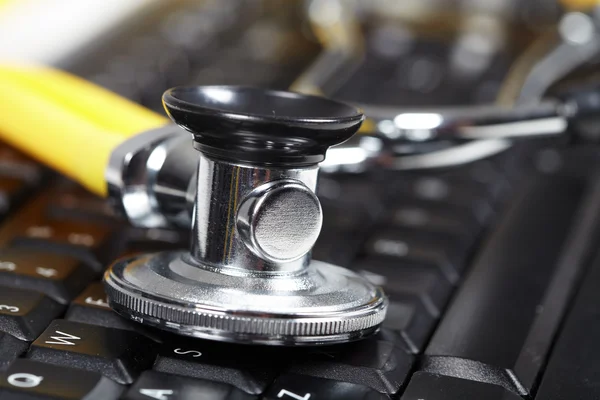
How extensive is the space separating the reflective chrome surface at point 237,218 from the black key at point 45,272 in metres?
0.12

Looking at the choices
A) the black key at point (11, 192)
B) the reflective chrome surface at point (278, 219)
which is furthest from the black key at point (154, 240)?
the reflective chrome surface at point (278, 219)

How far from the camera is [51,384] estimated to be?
42cm

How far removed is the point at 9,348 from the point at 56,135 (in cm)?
24

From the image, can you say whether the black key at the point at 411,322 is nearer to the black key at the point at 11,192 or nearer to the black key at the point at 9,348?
the black key at the point at 9,348

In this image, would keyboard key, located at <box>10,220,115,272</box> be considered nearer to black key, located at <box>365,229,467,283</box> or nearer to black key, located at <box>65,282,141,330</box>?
black key, located at <box>65,282,141,330</box>

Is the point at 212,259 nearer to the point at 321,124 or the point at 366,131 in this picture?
the point at 321,124

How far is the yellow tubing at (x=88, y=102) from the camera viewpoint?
68cm

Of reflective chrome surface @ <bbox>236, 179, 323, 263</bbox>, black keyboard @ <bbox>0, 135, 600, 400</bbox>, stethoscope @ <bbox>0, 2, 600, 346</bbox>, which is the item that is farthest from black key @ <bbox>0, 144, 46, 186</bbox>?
reflective chrome surface @ <bbox>236, 179, 323, 263</bbox>

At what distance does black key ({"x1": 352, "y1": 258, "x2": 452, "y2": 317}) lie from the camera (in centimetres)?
62

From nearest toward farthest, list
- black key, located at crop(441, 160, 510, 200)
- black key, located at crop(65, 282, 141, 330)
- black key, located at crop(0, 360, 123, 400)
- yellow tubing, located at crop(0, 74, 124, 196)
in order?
1. black key, located at crop(0, 360, 123, 400)
2. black key, located at crop(65, 282, 141, 330)
3. yellow tubing, located at crop(0, 74, 124, 196)
4. black key, located at crop(441, 160, 510, 200)

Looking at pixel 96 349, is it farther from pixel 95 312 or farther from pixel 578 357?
pixel 578 357

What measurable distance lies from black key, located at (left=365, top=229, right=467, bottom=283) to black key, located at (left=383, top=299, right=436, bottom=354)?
Answer: 0.08m

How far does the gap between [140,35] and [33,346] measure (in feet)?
2.56

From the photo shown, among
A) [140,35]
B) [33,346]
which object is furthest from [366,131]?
[140,35]
